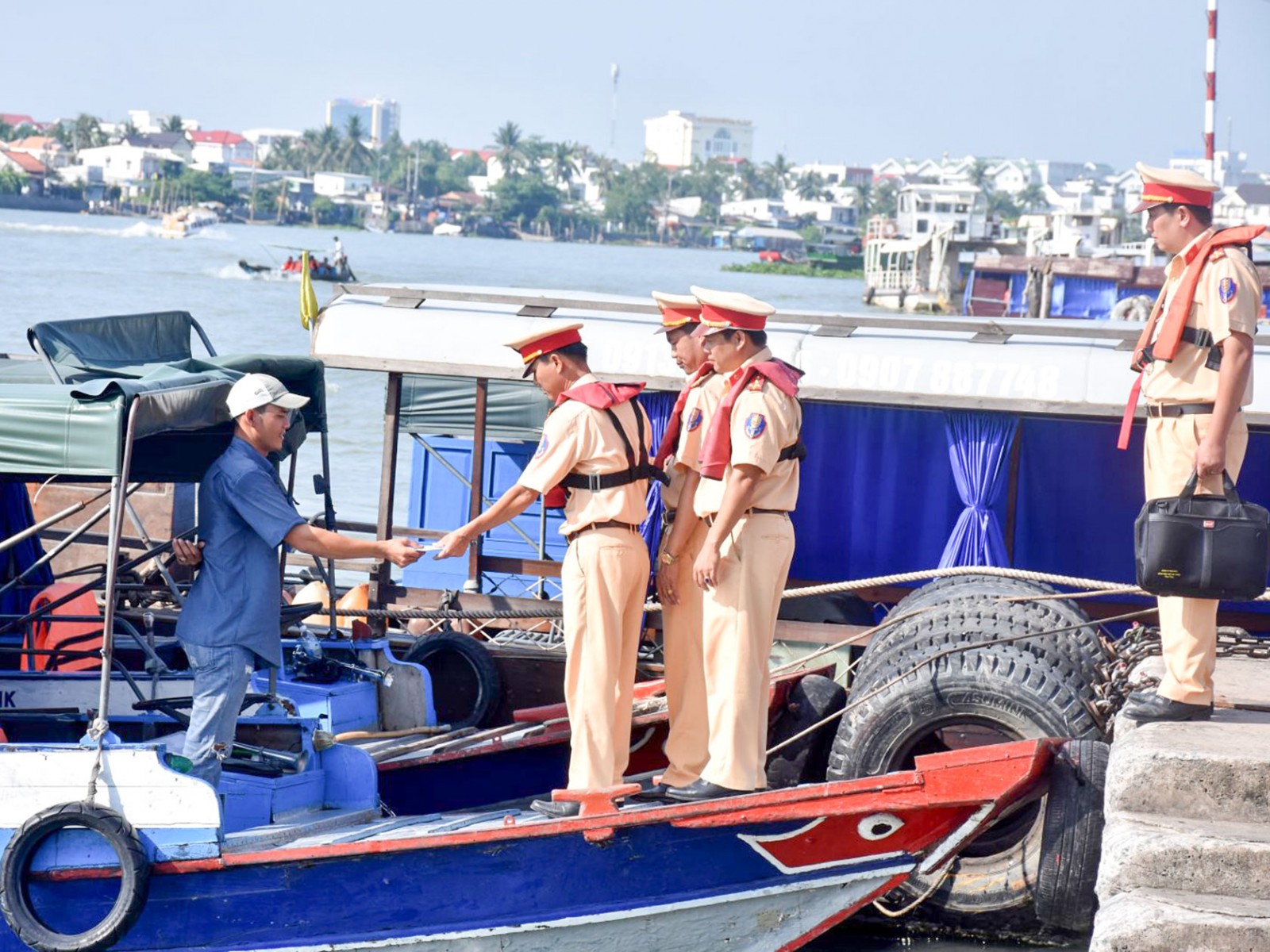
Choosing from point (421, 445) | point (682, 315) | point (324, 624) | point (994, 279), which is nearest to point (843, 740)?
point (682, 315)

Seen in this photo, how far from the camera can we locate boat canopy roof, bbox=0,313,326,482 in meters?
5.75

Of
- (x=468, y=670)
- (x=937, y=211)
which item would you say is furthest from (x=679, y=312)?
(x=937, y=211)

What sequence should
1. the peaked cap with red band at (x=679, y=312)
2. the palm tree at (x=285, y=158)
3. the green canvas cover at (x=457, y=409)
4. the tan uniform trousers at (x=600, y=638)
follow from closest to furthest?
the tan uniform trousers at (x=600, y=638) < the peaked cap with red band at (x=679, y=312) < the green canvas cover at (x=457, y=409) < the palm tree at (x=285, y=158)

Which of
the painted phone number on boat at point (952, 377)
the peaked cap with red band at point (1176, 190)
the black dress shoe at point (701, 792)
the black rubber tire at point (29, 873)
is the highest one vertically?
the peaked cap with red band at point (1176, 190)

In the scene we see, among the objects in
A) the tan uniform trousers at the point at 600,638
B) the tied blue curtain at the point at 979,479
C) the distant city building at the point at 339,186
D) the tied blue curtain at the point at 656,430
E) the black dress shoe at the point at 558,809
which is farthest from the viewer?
the distant city building at the point at 339,186

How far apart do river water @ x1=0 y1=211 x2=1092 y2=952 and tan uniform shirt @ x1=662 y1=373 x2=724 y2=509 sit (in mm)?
2427

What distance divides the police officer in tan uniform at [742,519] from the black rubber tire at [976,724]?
3.51 feet

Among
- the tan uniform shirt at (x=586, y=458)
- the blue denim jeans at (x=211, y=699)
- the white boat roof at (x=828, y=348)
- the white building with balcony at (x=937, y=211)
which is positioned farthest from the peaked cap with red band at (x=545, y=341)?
the white building with balcony at (x=937, y=211)

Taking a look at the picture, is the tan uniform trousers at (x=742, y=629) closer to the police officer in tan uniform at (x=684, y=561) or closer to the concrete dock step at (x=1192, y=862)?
the police officer in tan uniform at (x=684, y=561)

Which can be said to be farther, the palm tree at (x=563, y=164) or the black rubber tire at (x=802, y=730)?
the palm tree at (x=563, y=164)

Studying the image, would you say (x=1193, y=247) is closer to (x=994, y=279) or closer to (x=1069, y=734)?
(x=1069, y=734)

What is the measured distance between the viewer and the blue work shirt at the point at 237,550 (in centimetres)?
593

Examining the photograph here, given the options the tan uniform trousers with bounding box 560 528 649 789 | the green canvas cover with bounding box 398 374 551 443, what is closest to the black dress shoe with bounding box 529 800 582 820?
the tan uniform trousers with bounding box 560 528 649 789

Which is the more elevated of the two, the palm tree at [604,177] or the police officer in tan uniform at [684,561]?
the palm tree at [604,177]
